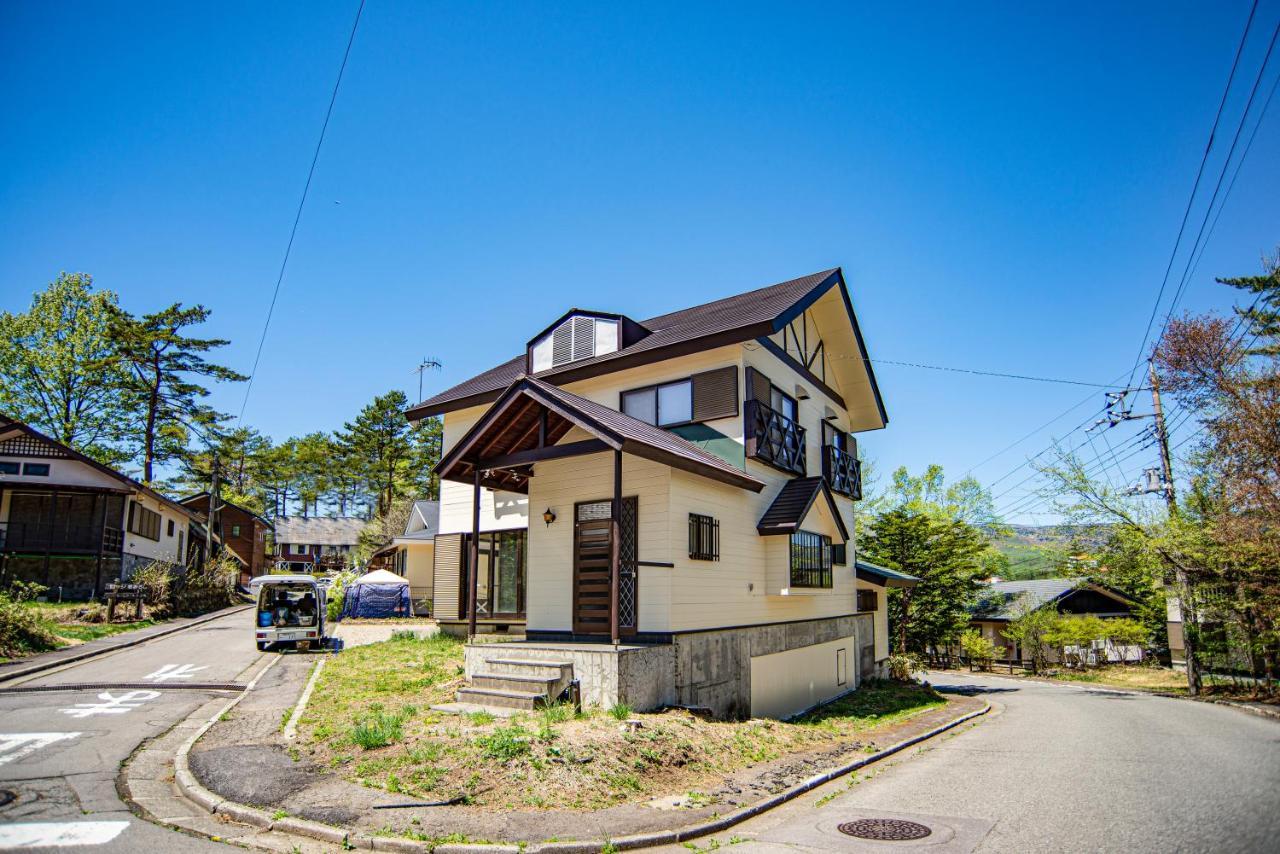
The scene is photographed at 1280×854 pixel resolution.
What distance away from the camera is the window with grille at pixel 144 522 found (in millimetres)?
33219

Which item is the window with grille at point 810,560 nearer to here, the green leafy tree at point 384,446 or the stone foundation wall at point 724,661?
the stone foundation wall at point 724,661

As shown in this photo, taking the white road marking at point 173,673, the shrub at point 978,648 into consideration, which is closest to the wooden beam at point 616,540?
the white road marking at point 173,673

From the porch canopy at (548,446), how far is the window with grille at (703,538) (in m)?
0.84

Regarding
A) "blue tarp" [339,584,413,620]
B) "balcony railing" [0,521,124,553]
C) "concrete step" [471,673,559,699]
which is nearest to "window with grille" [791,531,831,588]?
"concrete step" [471,673,559,699]

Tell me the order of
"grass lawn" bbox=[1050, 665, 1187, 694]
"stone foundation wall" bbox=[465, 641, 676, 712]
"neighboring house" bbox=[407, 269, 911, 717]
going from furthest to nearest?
"grass lawn" bbox=[1050, 665, 1187, 694], "neighboring house" bbox=[407, 269, 911, 717], "stone foundation wall" bbox=[465, 641, 676, 712]

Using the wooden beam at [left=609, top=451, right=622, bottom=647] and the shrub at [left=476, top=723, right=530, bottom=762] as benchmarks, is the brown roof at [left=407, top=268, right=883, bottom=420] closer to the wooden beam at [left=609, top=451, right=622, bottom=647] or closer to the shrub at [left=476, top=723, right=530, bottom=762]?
the wooden beam at [left=609, top=451, right=622, bottom=647]

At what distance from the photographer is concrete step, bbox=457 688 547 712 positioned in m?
10.7

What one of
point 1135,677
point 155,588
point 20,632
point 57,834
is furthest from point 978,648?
point 57,834

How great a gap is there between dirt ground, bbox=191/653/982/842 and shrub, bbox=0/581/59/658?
10749 mm

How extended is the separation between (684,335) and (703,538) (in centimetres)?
484

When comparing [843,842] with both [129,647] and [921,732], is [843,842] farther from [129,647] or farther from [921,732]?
[129,647]

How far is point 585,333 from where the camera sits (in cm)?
→ 1873

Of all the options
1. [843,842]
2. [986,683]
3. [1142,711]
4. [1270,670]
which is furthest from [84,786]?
[986,683]

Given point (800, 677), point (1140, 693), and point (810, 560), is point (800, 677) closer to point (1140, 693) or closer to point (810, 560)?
point (810, 560)
